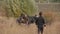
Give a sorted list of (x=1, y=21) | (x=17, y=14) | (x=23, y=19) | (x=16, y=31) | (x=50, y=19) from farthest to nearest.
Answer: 1. (x=17, y=14)
2. (x=50, y=19)
3. (x=1, y=21)
4. (x=23, y=19)
5. (x=16, y=31)

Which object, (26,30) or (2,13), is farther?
(2,13)

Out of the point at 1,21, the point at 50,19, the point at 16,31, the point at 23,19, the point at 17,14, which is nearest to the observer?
the point at 16,31

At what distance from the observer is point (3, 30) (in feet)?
45.1

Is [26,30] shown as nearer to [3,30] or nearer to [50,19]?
[3,30]

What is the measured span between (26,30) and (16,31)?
0.61 m

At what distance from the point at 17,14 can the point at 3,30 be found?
18.8 feet

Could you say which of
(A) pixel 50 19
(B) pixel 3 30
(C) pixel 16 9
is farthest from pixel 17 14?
(B) pixel 3 30

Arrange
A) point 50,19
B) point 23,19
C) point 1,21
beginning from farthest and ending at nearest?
point 50,19, point 1,21, point 23,19

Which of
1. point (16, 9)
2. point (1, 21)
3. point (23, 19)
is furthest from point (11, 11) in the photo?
point (23, 19)

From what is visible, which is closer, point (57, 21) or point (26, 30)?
point (26, 30)

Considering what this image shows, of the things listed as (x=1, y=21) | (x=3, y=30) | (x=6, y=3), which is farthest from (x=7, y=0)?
(x=3, y=30)

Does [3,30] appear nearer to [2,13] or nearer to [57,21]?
[57,21]

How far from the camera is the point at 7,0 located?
19125 millimetres

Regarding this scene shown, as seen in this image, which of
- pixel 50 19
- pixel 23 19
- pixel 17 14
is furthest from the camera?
pixel 17 14
